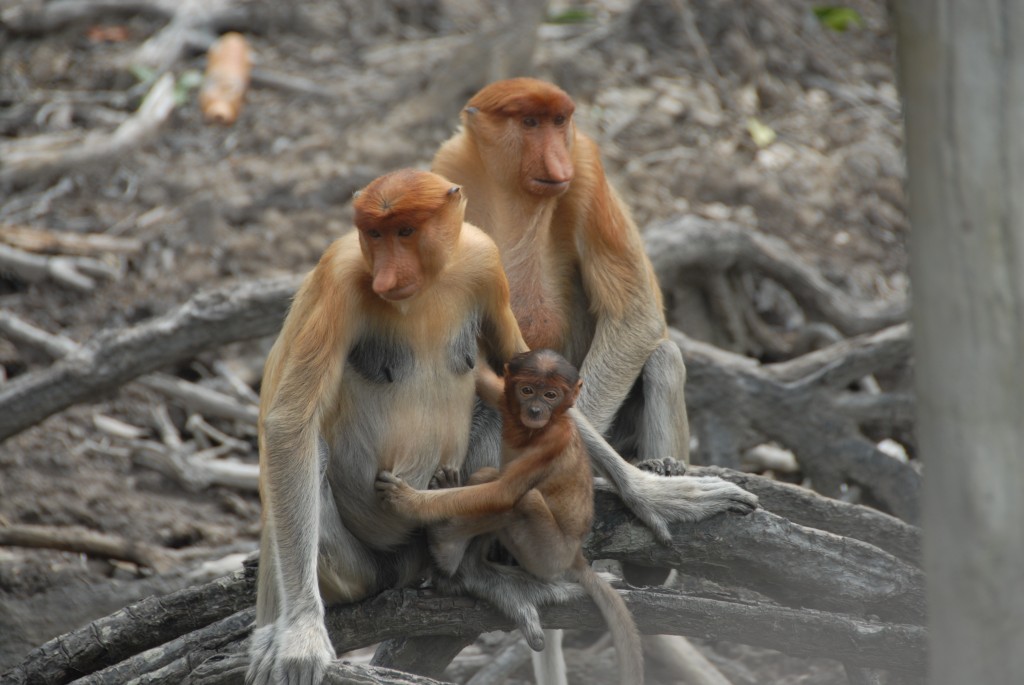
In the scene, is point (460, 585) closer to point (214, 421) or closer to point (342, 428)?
point (342, 428)

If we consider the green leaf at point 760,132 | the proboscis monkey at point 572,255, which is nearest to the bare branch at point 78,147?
the green leaf at point 760,132

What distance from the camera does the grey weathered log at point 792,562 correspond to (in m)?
3.53

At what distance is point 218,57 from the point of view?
934cm

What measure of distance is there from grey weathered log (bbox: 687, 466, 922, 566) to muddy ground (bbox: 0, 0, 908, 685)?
1.20 metres

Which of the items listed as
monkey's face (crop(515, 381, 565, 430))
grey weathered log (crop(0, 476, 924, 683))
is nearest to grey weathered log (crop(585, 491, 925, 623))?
grey weathered log (crop(0, 476, 924, 683))

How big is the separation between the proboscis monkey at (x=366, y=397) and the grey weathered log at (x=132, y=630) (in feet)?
1.19

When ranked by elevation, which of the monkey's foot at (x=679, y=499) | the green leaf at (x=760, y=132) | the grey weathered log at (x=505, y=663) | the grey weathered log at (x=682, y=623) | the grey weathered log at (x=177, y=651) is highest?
the monkey's foot at (x=679, y=499)

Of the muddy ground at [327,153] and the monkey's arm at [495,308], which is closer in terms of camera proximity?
the monkey's arm at [495,308]

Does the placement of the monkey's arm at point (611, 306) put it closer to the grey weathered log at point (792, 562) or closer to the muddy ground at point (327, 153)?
the grey weathered log at point (792, 562)

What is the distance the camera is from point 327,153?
838cm

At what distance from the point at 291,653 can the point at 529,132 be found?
197 centimetres

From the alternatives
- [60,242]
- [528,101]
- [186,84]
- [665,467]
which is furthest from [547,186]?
[186,84]

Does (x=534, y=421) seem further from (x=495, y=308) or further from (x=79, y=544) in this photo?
(x=79, y=544)

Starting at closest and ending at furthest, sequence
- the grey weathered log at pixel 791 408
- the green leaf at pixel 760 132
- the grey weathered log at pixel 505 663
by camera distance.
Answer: the grey weathered log at pixel 505 663, the grey weathered log at pixel 791 408, the green leaf at pixel 760 132
